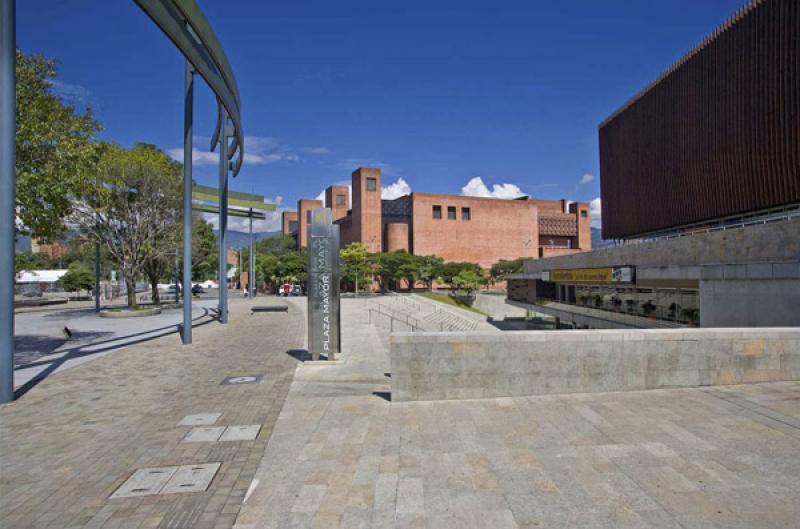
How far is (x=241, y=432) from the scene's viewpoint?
7152 mm

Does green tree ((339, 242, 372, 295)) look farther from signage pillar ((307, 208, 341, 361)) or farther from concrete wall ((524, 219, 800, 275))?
signage pillar ((307, 208, 341, 361))

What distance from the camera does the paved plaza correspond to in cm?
466

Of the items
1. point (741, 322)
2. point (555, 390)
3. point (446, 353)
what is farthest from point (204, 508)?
point (741, 322)

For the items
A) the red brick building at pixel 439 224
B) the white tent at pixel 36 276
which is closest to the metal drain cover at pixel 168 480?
the red brick building at pixel 439 224

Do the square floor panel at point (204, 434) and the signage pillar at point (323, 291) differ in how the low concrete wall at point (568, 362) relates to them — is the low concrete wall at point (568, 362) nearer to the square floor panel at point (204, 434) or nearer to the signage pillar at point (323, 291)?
the square floor panel at point (204, 434)

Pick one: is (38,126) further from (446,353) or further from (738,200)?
(738,200)

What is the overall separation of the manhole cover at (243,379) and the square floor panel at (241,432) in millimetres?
3145

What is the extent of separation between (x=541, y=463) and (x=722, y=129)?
34.8m

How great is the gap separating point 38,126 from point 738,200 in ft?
121

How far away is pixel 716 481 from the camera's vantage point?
5.11 metres

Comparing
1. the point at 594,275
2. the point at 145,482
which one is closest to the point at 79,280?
the point at 594,275

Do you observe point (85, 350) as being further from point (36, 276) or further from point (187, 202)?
point (36, 276)

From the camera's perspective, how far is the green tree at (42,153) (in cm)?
1280

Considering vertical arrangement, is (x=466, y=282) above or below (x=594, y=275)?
below
